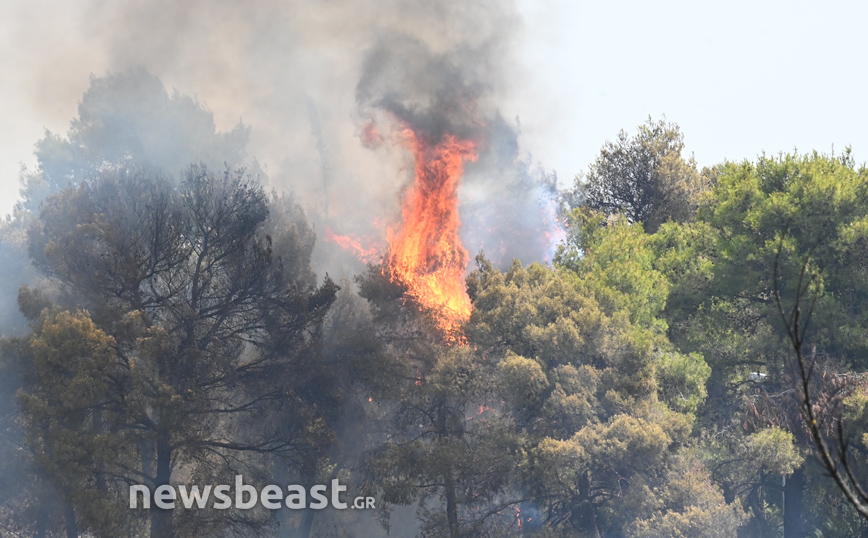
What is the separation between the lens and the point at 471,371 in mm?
31469

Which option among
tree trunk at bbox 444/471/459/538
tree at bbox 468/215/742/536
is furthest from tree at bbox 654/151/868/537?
tree trunk at bbox 444/471/459/538

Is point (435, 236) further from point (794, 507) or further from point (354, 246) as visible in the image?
point (794, 507)

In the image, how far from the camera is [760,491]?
37.8 meters

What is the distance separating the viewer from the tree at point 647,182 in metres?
43.5

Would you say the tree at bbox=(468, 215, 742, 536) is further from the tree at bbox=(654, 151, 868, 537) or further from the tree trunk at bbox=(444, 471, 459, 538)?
the tree trunk at bbox=(444, 471, 459, 538)

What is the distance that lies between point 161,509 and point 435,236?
18.0m

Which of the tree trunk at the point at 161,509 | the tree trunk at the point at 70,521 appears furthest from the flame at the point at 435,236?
the tree trunk at the point at 70,521

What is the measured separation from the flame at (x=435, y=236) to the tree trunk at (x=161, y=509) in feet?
39.6

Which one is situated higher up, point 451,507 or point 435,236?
point 435,236

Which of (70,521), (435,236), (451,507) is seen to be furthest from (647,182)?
(70,521)

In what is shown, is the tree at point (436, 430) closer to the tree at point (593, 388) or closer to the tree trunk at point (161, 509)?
the tree at point (593, 388)

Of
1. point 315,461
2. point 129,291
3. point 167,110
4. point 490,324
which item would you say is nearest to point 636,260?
point 490,324

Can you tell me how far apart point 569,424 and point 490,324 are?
5.04 m

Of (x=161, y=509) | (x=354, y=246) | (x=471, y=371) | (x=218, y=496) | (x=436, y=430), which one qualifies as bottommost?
(x=161, y=509)
